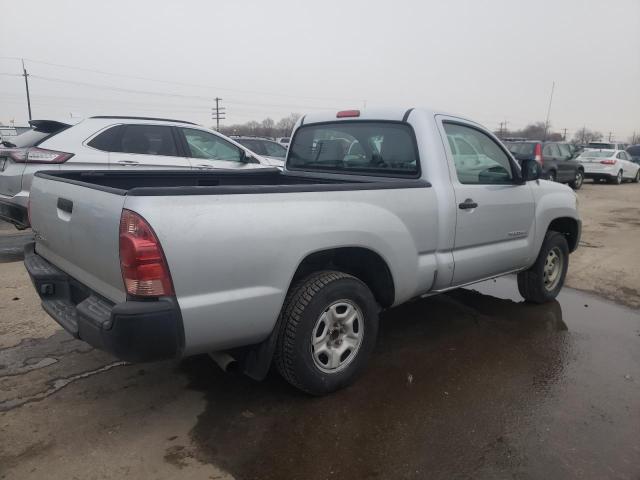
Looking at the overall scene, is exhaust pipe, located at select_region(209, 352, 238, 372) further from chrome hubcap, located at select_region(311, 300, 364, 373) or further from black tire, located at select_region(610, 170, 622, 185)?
black tire, located at select_region(610, 170, 622, 185)

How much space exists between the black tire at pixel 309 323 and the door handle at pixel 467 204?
1072 mm

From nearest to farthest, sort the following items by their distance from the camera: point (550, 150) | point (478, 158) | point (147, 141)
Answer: point (478, 158), point (147, 141), point (550, 150)

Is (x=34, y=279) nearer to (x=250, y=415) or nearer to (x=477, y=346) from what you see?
(x=250, y=415)

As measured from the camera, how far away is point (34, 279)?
10.1ft

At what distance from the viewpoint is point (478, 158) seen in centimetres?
411

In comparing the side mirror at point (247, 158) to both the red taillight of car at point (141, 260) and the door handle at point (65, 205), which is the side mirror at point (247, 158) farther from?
the red taillight of car at point (141, 260)

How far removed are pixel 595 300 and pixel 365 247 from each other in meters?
3.57

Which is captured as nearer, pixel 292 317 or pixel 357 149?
pixel 292 317

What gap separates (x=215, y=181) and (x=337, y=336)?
1851 millimetres

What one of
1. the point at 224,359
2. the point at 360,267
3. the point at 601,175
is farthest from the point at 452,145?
the point at 601,175

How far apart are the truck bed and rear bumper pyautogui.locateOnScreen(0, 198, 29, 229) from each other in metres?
2.83

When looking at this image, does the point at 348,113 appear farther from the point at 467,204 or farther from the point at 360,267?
the point at 360,267

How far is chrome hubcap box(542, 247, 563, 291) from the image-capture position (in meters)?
4.99

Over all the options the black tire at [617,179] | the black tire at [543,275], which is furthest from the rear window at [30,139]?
the black tire at [617,179]
